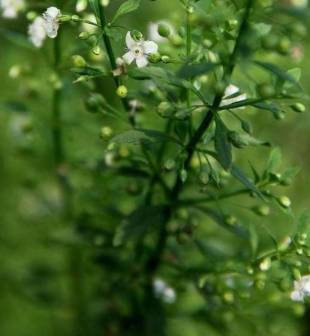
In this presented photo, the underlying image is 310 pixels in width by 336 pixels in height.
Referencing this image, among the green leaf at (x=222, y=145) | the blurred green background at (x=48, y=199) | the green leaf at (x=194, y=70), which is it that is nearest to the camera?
the green leaf at (x=194, y=70)

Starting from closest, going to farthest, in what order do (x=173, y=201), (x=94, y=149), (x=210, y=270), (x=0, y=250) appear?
(x=173, y=201), (x=210, y=270), (x=94, y=149), (x=0, y=250)

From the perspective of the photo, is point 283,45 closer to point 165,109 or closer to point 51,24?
point 165,109

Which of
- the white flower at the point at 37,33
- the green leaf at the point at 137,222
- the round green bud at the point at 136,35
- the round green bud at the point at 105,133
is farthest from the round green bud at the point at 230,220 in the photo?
the white flower at the point at 37,33

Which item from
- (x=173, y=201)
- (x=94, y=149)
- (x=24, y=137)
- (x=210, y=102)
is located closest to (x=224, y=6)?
(x=210, y=102)

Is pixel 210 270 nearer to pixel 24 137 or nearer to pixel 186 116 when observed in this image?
pixel 186 116

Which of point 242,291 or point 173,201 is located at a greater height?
point 173,201

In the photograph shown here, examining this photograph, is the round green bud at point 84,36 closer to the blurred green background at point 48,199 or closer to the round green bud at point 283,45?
the round green bud at point 283,45
